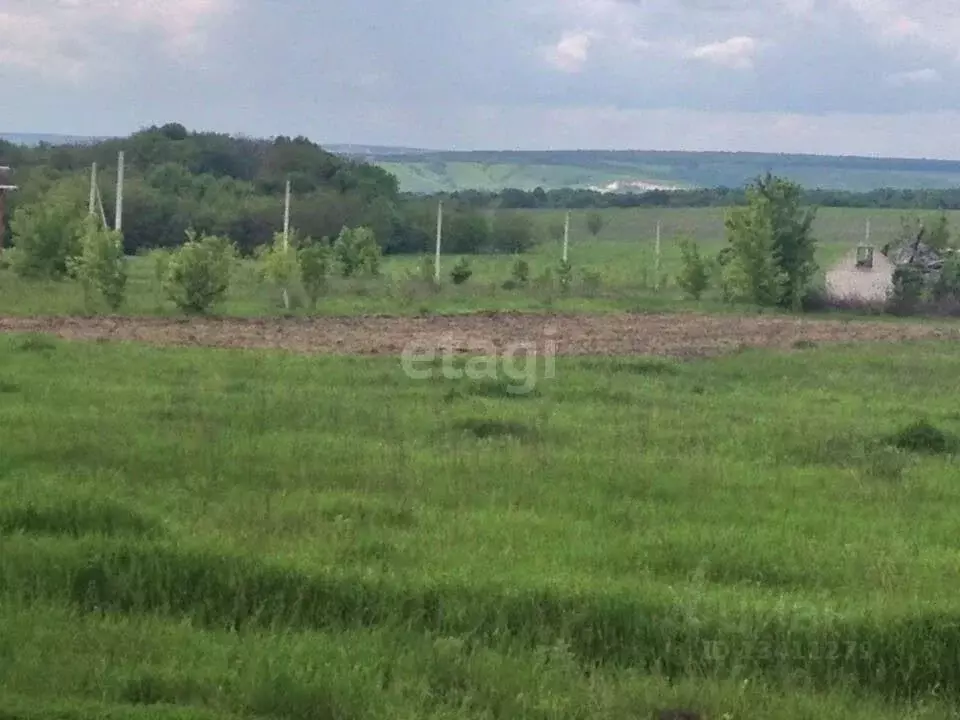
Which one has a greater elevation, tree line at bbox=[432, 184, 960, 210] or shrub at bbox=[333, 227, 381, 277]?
tree line at bbox=[432, 184, 960, 210]

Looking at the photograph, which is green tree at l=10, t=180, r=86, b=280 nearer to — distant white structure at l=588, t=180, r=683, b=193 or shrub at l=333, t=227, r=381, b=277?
shrub at l=333, t=227, r=381, b=277

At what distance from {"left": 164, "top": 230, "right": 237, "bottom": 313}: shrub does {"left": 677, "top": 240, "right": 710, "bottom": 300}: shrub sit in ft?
52.3

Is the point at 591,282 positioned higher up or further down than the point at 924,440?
higher up

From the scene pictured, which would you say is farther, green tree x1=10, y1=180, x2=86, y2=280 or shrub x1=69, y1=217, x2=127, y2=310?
green tree x1=10, y1=180, x2=86, y2=280

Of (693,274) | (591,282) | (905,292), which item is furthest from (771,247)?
(591,282)

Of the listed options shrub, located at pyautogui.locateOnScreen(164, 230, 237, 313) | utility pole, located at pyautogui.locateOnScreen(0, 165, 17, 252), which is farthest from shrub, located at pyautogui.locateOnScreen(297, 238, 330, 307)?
utility pole, located at pyautogui.locateOnScreen(0, 165, 17, 252)

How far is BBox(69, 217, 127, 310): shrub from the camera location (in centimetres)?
2412

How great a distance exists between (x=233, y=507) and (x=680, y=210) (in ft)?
262

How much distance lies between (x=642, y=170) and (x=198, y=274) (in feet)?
273

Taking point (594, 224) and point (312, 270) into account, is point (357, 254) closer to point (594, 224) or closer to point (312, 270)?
point (312, 270)

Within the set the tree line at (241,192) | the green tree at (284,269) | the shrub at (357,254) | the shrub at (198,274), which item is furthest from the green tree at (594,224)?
the shrub at (198,274)

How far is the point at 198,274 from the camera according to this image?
80.4ft

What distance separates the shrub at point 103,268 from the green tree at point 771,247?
55.5ft

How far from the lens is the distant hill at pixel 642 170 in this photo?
91.6m
